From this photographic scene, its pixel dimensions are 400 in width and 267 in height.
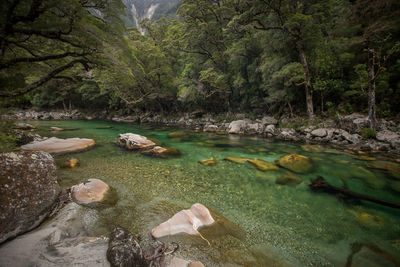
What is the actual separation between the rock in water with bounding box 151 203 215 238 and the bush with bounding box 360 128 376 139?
34.2 ft

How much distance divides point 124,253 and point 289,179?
4923mm

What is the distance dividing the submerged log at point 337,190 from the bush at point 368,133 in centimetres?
612

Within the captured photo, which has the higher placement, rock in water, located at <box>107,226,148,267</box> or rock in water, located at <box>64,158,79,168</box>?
rock in water, located at <box>64,158,79,168</box>

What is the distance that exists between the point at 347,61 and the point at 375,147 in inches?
262

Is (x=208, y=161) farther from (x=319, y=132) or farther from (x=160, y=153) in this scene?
(x=319, y=132)

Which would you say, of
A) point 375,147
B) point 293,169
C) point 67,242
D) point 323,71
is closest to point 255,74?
point 323,71

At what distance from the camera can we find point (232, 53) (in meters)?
16.2

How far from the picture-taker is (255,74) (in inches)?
634

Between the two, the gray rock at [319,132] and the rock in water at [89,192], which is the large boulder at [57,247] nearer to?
the rock in water at [89,192]

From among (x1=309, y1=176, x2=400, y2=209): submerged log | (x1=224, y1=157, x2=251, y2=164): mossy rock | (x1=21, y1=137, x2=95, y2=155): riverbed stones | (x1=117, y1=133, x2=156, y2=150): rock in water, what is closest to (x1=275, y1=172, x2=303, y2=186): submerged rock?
(x1=309, y1=176, x2=400, y2=209): submerged log

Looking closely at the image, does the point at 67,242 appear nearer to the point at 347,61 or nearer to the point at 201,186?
the point at 201,186

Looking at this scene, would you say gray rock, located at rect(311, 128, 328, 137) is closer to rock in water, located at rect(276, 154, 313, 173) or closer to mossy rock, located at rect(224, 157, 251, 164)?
rock in water, located at rect(276, 154, 313, 173)

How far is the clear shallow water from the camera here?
240cm

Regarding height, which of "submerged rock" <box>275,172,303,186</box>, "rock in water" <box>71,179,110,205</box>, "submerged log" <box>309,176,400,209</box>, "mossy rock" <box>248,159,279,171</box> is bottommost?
"submerged log" <box>309,176,400,209</box>
